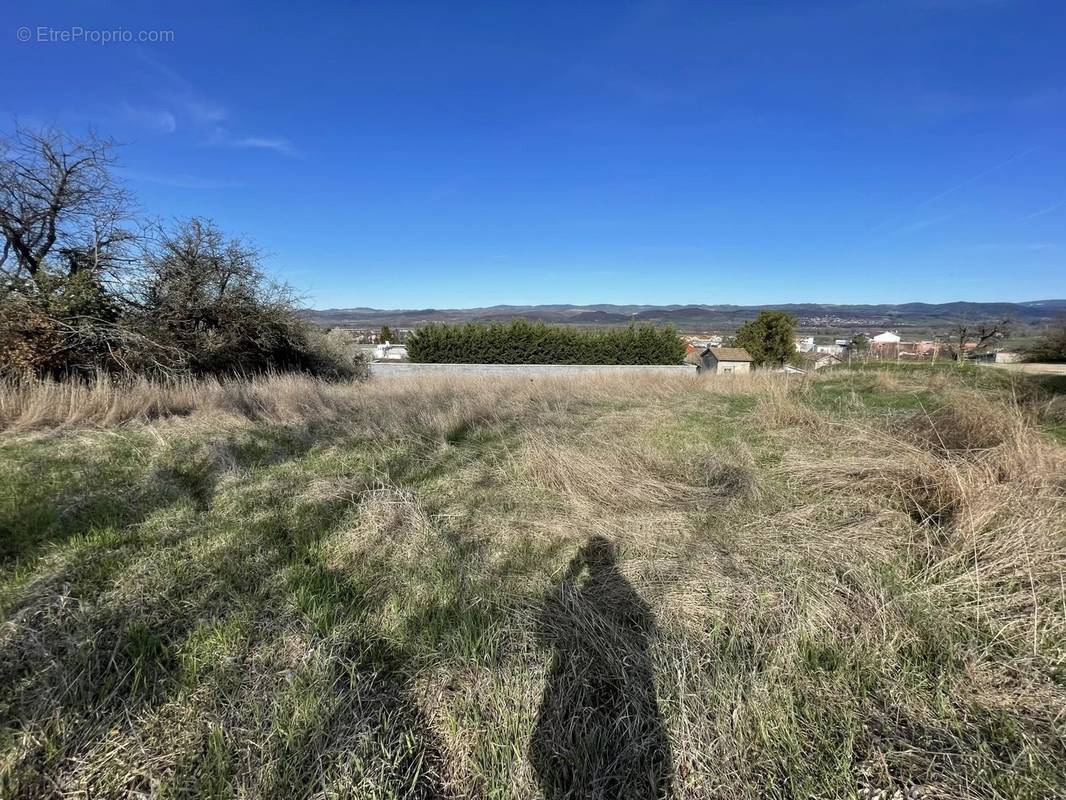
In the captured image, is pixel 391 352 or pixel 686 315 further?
pixel 686 315

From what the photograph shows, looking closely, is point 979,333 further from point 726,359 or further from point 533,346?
point 533,346

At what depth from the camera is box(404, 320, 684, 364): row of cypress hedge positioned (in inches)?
1190

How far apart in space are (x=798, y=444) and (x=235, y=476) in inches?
249

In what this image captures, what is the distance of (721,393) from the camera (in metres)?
13.2

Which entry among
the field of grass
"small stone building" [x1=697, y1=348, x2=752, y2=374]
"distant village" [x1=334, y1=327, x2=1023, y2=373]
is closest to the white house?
"distant village" [x1=334, y1=327, x2=1023, y2=373]

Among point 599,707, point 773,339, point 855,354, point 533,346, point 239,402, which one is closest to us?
point 599,707

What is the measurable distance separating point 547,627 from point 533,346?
28610 millimetres

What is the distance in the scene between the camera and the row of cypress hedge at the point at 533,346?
30.2 metres

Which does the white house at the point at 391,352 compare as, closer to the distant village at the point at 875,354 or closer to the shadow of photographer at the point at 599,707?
the distant village at the point at 875,354

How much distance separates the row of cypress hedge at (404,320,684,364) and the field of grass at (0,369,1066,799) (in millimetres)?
25843

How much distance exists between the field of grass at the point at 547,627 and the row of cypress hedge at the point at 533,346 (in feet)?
84.8

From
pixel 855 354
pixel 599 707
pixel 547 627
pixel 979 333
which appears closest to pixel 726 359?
pixel 855 354

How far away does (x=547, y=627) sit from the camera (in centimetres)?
232

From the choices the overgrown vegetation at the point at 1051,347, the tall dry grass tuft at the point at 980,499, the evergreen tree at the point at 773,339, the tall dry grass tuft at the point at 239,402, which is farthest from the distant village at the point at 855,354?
the tall dry grass tuft at the point at 980,499
